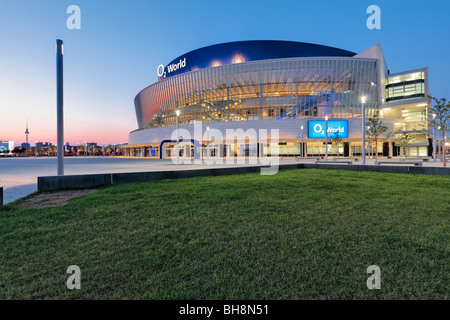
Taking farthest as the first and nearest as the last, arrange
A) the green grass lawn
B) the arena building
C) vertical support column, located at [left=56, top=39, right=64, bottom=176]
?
1. the arena building
2. vertical support column, located at [left=56, top=39, right=64, bottom=176]
3. the green grass lawn

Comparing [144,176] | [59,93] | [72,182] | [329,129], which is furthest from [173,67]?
[72,182]

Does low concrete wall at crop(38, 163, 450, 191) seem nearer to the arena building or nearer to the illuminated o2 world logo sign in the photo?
the arena building

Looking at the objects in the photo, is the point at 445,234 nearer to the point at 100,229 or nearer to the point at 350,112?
the point at 100,229

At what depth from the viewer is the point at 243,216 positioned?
515cm

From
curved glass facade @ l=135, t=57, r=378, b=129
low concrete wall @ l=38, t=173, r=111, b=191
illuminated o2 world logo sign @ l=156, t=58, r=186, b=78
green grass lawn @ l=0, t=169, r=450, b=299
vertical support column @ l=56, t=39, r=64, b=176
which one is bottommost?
green grass lawn @ l=0, t=169, r=450, b=299

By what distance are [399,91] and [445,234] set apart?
188 ft

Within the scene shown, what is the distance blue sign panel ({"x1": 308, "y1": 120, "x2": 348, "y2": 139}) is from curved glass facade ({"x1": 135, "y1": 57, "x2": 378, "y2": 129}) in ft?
9.53

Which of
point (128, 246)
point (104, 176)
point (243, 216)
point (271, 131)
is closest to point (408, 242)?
point (243, 216)

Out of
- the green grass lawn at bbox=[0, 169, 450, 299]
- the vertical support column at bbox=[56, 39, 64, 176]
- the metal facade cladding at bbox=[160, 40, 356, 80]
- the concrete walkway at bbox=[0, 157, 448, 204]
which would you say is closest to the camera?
the green grass lawn at bbox=[0, 169, 450, 299]

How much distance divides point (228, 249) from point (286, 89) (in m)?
50.6

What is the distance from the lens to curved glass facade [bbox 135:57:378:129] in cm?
4738

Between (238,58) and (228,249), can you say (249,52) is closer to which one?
(238,58)

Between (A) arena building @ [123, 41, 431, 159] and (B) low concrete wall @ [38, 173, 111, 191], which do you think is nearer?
(B) low concrete wall @ [38, 173, 111, 191]

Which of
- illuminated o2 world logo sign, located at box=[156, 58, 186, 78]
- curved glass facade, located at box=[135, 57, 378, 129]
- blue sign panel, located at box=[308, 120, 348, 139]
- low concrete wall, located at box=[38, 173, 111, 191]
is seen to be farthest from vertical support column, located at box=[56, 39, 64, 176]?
illuminated o2 world logo sign, located at box=[156, 58, 186, 78]
